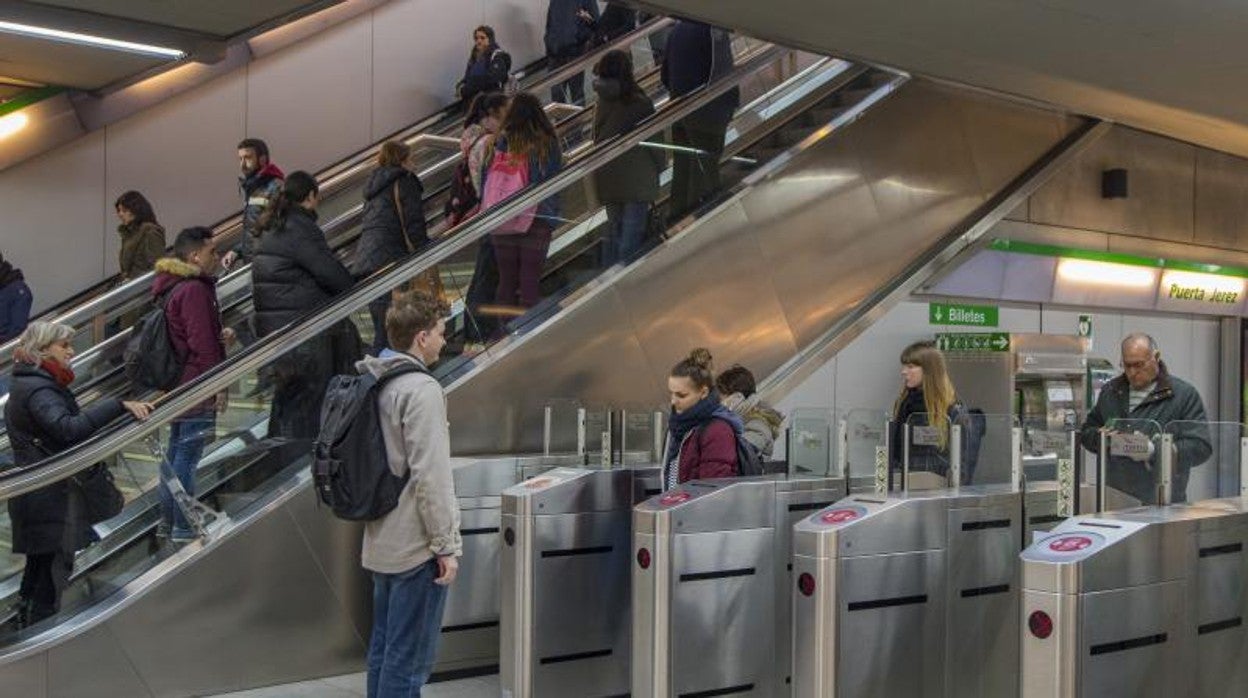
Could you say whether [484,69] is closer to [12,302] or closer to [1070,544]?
[12,302]

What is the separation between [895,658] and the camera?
16.2ft

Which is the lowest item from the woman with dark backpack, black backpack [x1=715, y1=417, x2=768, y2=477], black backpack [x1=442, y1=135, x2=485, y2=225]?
black backpack [x1=715, y1=417, x2=768, y2=477]

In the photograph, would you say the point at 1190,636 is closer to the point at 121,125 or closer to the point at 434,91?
the point at 121,125

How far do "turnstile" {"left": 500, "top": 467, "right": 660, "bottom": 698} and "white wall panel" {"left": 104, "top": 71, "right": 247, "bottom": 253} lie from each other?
19.0 feet

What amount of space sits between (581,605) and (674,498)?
0.84 m

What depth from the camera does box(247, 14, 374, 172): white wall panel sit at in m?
11.0

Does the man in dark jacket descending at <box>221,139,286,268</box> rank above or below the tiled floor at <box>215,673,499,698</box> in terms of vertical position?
above

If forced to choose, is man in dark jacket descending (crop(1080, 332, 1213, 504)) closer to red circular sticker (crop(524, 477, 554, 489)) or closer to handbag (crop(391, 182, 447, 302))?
red circular sticker (crop(524, 477, 554, 489))

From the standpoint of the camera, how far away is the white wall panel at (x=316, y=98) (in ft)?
36.0

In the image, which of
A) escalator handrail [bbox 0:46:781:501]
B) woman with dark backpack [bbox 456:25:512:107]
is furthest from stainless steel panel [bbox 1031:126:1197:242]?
woman with dark backpack [bbox 456:25:512:107]

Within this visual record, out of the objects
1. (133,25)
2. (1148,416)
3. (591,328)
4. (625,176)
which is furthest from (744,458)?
(133,25)

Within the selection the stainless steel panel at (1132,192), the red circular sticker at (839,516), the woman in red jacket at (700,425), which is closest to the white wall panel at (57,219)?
the woman in red jacket at (700,425)

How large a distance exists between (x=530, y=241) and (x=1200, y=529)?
3.87 metres

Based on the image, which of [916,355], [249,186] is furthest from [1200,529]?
[249,186]
